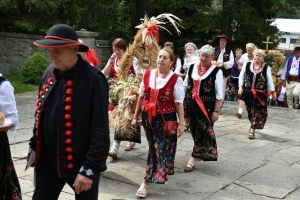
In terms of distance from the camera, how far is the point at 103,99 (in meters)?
3.17

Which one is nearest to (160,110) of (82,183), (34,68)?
(82,183)

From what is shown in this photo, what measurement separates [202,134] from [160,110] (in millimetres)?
1320

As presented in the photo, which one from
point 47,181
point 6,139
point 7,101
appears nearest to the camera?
point 47,181

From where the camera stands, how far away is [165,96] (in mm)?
5422

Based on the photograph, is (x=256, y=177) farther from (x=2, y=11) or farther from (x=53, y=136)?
(x=2, y=11)

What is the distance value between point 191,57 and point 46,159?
623cm

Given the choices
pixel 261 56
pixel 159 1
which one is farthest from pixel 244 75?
pixel 159 1

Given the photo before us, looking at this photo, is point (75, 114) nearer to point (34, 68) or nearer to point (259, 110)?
point (259, 110)

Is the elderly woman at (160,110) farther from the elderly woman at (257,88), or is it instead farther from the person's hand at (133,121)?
the elderly woman at (257,88)

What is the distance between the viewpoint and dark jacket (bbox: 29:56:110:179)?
123 inches

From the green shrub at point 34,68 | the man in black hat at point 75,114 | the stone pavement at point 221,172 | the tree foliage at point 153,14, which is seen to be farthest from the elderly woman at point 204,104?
the tree foliage at point 153,14

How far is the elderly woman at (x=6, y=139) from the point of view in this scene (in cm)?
389

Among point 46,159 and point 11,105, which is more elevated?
point 11,105

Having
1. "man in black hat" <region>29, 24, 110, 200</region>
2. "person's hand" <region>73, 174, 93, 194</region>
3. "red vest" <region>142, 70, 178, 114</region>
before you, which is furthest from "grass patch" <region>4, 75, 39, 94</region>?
"person's hand" <region>73, 174, 93, 194</region>
